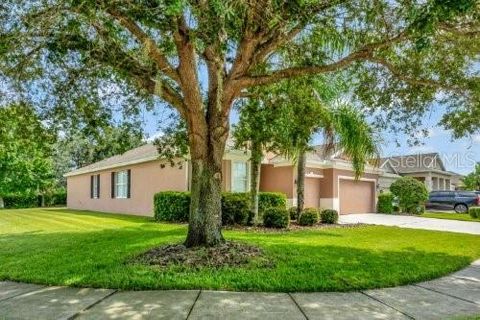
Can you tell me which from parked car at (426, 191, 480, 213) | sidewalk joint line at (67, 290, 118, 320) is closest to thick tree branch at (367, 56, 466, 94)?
sidewalk joint line at (67, 290, 118, 320)

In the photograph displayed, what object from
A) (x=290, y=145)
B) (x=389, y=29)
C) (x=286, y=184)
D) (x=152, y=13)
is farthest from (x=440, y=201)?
(x=152, y=13)

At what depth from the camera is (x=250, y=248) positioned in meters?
8.71

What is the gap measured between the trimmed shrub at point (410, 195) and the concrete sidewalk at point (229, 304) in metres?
20.5

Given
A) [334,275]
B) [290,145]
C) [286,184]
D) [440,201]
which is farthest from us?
[440,201]

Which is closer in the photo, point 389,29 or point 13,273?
point 13,273

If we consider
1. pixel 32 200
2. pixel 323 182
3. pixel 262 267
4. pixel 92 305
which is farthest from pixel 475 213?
pixel 32 200

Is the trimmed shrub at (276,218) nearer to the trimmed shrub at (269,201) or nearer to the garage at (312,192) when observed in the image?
the trimmed shrub at (269,201)

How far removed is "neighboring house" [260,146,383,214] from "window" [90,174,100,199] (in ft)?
39.2

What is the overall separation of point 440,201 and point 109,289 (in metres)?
29.2

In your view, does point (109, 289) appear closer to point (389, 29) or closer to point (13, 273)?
point (13, 273)

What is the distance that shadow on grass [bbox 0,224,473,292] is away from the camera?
6.34m

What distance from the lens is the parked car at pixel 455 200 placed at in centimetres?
2855

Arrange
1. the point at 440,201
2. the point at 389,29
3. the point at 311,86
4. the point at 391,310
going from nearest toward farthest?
the point at 391,310
the point at 389,29
the point at 311,86
the point at 440,201

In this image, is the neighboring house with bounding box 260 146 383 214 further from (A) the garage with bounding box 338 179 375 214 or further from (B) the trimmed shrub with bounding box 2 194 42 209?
(B) the trimmed shrub with bounding box 2 194 42 209
